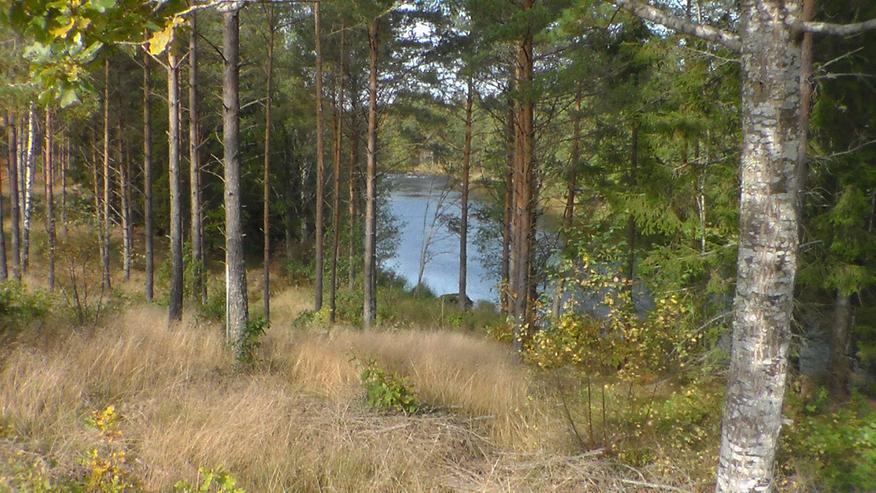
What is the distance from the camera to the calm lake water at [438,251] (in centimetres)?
2608

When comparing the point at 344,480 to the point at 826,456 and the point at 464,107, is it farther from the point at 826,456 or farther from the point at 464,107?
the point at 464,107

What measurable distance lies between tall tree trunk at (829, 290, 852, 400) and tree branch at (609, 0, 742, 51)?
763cm

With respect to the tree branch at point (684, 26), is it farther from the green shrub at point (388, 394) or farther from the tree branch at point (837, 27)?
the green shrub at point (388, 394)

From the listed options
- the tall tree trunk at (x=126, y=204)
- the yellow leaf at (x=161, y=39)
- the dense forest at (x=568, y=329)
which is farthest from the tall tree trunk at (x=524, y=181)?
the tall tree trunk at (x=126, y=204)

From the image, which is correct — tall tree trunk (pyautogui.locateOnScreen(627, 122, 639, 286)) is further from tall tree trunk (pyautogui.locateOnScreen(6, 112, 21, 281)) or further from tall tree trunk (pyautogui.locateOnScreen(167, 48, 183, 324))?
tall tree trunk (pyautogui.locateOnScreen(6, 112, 21, 281))

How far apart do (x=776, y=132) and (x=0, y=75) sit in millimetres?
11828

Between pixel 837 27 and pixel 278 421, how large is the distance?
369cm

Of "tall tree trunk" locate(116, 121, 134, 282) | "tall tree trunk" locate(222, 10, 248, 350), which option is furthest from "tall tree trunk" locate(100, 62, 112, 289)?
"tall tree trunk" locate(222, 10, 248, 350)

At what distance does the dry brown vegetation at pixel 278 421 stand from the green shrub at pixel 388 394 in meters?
0.10

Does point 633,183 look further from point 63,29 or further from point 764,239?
point 63,29

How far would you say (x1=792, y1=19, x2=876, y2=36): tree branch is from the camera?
85.1 inches

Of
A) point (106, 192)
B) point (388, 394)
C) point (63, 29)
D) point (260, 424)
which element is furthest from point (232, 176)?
point (106, 192)

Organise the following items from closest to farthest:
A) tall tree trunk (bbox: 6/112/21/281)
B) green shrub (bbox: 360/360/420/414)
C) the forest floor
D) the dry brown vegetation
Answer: the forest floor → the dry brown vegetation → green shrub (bbox: 360/360/420/414) → tall tree trunk (bbox: 6/112/21/281)

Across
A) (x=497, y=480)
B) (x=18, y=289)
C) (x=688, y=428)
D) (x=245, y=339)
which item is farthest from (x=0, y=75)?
(x=688, y=428)
